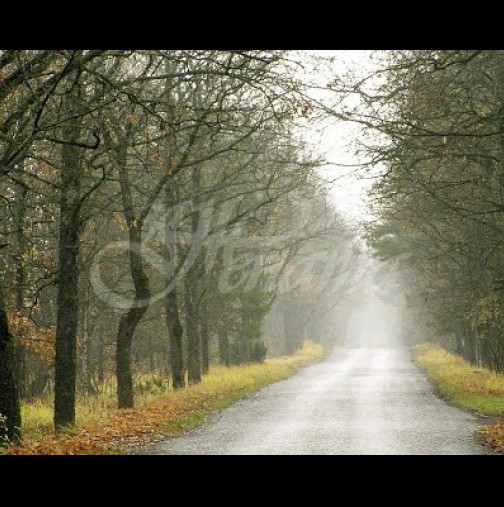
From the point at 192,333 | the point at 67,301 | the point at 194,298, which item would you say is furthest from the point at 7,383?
the point at 194,298

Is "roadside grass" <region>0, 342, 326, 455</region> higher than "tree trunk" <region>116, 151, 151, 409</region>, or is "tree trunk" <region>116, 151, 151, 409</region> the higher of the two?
"tree trunk" <region>116, 151, 151, 409</region>

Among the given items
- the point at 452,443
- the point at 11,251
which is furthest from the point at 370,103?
the point at 11,251

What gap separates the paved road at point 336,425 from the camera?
464 inches

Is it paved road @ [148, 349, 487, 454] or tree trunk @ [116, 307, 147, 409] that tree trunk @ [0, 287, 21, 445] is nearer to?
paved road @ [148, 349, 487, 454]

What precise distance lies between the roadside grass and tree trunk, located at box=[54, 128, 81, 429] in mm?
575

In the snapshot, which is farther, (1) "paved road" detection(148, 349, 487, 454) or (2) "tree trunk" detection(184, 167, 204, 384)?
(2) "tree trunk" detection(184, 167, 204, 384)

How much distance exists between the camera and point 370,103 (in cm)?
1391

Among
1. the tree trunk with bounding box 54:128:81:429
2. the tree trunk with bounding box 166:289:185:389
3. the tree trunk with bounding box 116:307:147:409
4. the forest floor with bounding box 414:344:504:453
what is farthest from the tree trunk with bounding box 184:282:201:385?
the tree trunk with bounding box 54:128:81:429

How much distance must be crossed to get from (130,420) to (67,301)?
9.35 ft

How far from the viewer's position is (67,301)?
1550 cm

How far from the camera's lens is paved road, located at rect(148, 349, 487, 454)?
38.7 ft

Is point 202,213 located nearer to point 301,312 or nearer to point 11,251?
point 11,251
